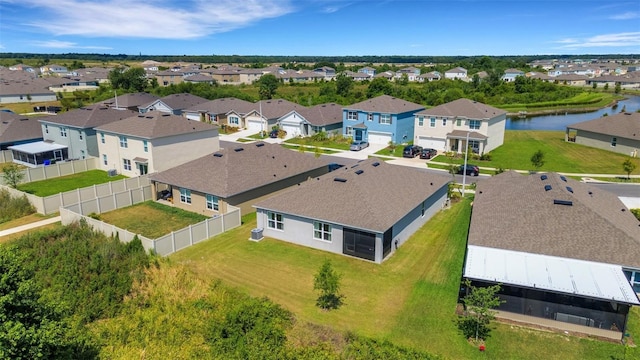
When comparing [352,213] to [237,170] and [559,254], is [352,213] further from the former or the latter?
[237,170]

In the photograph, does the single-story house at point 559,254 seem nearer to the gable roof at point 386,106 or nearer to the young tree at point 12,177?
the gable roof at point 386,106

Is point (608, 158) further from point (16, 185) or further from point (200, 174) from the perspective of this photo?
point (16, 185)

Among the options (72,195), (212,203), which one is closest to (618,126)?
(212,203)

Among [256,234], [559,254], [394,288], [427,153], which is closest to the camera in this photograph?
[559,254]

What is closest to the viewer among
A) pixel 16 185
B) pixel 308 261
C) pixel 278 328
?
pixel 278 328

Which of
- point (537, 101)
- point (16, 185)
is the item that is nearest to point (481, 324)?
point (16, 185)

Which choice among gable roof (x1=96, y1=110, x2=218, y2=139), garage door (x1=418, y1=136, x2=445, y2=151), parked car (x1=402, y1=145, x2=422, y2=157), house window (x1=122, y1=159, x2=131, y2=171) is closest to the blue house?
garage door (x1=418, y1=136, x2=445, y2=151)
